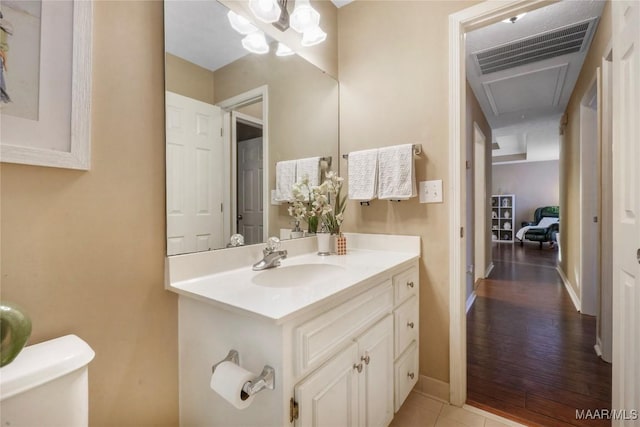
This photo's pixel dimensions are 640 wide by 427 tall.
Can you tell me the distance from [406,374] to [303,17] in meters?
1.90

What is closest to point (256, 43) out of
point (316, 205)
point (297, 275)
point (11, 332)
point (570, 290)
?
point (316, 205)

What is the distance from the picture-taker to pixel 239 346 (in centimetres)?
85

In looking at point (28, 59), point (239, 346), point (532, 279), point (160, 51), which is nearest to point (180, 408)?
point (239, 346)

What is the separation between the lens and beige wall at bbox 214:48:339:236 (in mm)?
1380

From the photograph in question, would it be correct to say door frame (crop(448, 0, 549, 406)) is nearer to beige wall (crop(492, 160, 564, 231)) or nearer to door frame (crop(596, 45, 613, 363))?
door frame (crop(596, 45, 613, 363))

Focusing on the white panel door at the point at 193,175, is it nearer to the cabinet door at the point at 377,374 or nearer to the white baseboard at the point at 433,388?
the cabinet door at the point at 377,374

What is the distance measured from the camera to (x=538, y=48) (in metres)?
2.38

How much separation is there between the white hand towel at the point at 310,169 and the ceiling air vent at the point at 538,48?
6.10 ft

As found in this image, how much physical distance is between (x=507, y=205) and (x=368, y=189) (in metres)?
8.46

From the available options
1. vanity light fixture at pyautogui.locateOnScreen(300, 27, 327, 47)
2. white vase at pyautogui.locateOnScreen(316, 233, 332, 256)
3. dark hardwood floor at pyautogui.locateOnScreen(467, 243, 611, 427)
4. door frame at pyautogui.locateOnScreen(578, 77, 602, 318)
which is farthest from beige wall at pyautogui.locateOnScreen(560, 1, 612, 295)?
white vase at pyautogui.locateOnScreen(316, 233, 332, 256)

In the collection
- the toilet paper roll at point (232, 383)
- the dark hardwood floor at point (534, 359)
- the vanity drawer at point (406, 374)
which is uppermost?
the toilet paper roll at point (232, 383)

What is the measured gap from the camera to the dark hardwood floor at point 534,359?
1.53m

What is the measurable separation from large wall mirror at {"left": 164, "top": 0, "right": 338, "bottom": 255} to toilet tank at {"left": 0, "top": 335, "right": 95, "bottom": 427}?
1.38 ft

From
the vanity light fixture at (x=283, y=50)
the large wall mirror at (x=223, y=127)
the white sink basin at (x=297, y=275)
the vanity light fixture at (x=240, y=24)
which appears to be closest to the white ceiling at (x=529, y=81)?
the vanity light fixture at (x=283, y=50)
